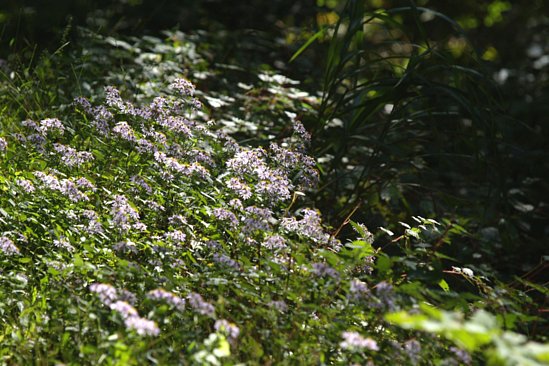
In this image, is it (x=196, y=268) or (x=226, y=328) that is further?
(x=196, y=268)

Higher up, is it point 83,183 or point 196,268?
point 83,183

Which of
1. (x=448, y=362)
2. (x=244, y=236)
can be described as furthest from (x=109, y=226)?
(x=448, y=362)

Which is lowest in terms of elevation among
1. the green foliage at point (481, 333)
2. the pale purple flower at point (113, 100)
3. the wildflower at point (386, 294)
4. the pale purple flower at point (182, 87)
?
the pale purple flower at point (113, 100)

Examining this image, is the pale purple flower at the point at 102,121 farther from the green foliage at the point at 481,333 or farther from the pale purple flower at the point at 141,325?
the green foliage at the point at 481,333

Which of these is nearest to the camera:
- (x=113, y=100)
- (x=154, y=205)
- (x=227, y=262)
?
(x=227, y=262)

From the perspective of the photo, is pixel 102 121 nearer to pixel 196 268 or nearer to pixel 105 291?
pixel 196 268

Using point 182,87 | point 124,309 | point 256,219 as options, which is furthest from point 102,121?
point 124,309

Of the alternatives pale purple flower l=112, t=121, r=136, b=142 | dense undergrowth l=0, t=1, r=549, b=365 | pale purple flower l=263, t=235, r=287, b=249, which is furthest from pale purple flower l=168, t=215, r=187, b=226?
pale purple flower l=112, t=121, r=136, b=142

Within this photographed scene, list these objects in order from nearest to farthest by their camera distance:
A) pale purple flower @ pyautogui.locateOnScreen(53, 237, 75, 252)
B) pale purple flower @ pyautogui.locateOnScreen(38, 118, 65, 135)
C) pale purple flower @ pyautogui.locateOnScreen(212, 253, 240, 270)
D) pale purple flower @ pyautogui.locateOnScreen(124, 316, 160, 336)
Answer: pale purple flower @ pyautogui.locateOnScreen(124, 316, 160, 336), pale purple flower @ pyautogui.locateOnScreen(212, 253, 240, 270), pale purple flower @ pyautogui.locateOnScreen(53, 237, 75, 252), pale purple flower @ pyautogui.locateOnScreen(38, 118, 65, 135)

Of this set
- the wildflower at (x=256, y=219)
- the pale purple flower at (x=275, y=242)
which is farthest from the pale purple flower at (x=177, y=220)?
the pale purple flower at (x=275, y=242)

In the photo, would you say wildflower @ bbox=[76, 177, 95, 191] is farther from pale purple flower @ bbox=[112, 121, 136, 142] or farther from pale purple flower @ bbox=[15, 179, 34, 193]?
pale purple flower @ bbox=[112, 121, 136, 142]

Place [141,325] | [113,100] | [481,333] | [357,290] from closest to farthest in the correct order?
1. [481,333]
2. [141,325]
3. [357,290]
4. [113,100]

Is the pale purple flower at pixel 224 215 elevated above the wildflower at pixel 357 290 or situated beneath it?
situated beneath

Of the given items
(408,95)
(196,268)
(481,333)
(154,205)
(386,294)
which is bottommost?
(196,268)
